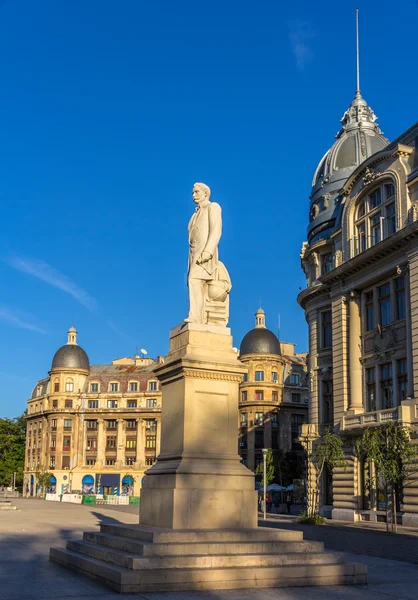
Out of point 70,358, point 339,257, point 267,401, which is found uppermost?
point 70,358

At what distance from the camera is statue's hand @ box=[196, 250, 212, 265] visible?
57.4 ft

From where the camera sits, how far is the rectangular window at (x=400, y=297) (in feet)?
142

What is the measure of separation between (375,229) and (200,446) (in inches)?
1328

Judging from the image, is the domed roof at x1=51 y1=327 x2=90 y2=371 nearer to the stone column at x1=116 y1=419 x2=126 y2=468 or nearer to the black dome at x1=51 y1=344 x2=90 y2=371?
the black dome at x1=51 y1=344 x2=90 y2=371

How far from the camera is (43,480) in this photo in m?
108

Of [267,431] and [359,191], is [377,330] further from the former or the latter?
[267,431]

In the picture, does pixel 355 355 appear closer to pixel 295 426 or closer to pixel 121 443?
pixel 295 426

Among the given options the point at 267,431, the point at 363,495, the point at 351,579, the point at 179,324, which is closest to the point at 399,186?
the point at 363,495

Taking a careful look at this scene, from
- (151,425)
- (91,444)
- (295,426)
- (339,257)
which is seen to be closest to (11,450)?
(91,444)

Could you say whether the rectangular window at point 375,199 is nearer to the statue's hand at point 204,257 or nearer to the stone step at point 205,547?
the statue's hand at point 204,257

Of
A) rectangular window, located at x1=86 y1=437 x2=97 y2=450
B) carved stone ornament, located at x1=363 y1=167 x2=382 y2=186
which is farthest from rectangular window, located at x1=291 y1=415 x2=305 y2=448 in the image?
carved stone ornament, located at x1=363 y1=167 x2=382 y2=186

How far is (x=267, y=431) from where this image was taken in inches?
4203

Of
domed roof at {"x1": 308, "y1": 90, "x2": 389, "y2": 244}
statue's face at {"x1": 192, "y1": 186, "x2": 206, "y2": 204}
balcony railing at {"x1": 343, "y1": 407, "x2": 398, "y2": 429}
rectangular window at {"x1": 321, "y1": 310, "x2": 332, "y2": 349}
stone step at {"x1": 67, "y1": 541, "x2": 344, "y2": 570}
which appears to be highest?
domed roof at {"x1": 308, "y1": 90, "x2": 389, "y2": 244}

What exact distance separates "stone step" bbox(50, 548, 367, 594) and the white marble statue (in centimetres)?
588
